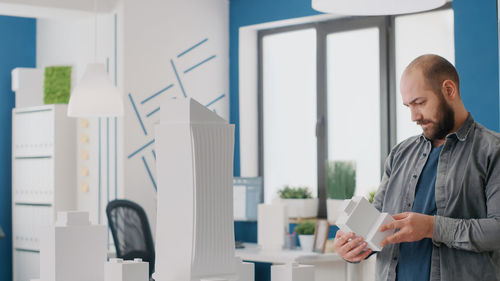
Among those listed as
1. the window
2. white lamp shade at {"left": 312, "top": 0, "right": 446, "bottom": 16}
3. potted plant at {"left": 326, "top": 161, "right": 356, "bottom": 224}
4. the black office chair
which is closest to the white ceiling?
the window

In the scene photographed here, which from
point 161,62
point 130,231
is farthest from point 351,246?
point 161,62

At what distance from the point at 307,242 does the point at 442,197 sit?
117 inches

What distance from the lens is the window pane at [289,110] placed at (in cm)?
589

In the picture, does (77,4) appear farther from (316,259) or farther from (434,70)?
(434,70)

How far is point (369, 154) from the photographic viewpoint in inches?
213

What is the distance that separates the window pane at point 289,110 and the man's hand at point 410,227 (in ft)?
12.5

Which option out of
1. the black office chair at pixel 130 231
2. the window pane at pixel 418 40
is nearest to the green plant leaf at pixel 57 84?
the black office chair at pixel 130 231

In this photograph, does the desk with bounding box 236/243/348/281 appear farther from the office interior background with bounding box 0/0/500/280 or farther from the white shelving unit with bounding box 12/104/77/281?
the white shelving unit with bounding box 12/104/77/281

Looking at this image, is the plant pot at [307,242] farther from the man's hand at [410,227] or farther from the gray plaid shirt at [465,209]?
the man's hand at [410,227]

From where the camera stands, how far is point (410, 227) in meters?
1.96

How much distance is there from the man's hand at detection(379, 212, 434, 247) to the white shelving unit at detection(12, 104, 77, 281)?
451cm

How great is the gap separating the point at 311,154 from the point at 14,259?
284cm

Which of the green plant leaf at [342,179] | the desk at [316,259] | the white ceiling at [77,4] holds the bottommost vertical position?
the desk at [316,259]

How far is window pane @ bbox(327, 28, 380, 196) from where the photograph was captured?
17.8 ft
